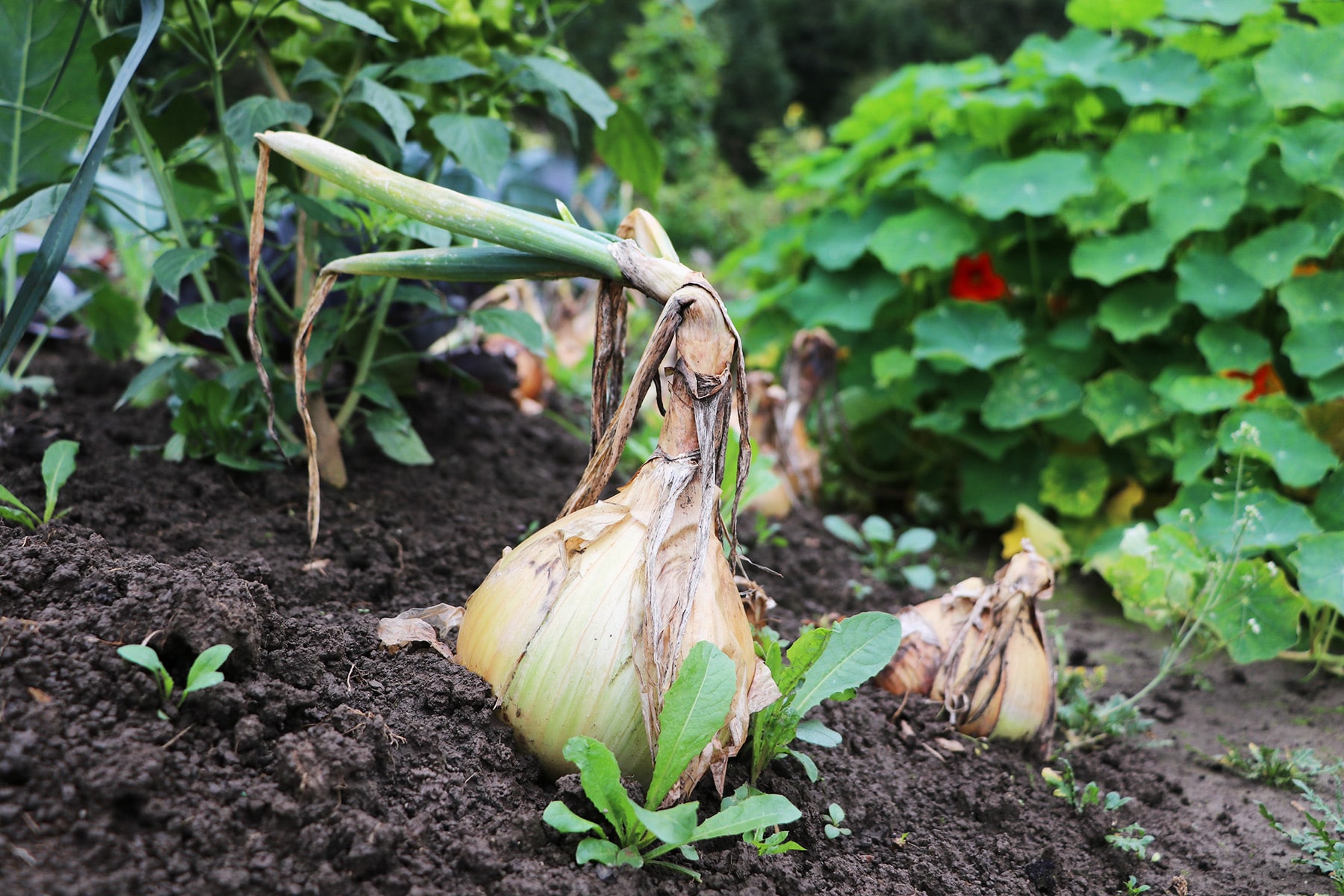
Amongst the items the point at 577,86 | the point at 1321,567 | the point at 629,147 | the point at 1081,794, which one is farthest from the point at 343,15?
the point at 1321,567

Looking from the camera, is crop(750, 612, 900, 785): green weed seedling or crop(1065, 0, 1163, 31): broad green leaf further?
crop(1065, 0, 1163, 31): broad green leaf

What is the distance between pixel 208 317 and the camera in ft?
4.33

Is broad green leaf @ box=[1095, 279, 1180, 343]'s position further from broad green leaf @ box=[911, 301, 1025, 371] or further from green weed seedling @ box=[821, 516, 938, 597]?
green weed seedling @ box=[821, 516, 938, 597]

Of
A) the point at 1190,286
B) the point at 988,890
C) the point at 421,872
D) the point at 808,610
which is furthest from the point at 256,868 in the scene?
the point at 1190,286

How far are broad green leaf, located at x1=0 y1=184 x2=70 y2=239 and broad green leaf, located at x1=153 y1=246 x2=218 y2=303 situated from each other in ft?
0.45

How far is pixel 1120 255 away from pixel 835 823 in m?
1.98

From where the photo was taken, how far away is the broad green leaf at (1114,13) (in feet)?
8.59

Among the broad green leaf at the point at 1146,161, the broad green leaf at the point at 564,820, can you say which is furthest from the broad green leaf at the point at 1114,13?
the broad green leaf at the point at 564,820

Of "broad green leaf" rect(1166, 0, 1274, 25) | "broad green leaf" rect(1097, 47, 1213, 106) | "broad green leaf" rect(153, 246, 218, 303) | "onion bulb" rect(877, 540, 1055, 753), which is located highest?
"broad green leaf" rect(1166, 0, 1274, 25)

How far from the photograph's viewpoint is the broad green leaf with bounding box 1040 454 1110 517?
98.9 inches

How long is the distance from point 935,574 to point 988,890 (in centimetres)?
125

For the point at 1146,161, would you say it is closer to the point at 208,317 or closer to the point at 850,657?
the point at 850,657

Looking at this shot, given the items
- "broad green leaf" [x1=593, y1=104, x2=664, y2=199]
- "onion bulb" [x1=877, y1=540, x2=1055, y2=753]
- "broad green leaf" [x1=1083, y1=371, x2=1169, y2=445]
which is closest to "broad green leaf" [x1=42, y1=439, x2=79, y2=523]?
"broad green leaf" [x1=593, y1=104, x2=664, y2=199]

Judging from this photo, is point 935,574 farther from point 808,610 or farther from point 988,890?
point 988,890
